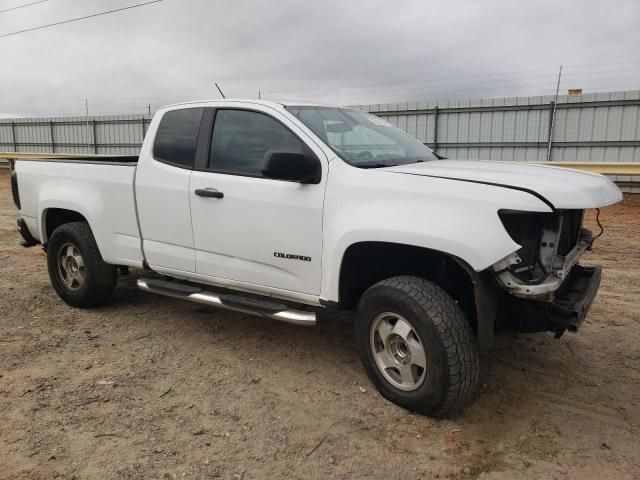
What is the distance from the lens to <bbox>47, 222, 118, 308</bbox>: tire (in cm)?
→ 524

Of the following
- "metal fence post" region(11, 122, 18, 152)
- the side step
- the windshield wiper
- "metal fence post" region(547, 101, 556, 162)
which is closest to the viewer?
the windshield wiper

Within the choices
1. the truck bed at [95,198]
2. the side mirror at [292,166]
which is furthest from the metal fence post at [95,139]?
the side mirror at [292,166]

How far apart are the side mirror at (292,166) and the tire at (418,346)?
0.86 m

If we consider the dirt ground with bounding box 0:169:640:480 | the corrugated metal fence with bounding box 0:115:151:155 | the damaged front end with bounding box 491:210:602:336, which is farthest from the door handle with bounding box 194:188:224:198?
the corrugated metal fence with bounding box 0:115:151:155

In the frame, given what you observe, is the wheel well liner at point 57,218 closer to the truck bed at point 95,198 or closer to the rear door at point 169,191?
the truck bed at point 95,198

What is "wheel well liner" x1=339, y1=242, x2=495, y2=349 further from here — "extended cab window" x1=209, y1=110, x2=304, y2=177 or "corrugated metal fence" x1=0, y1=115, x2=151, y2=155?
"corrugated metal fence" x1=0, y1=115, x2=151, y2=155

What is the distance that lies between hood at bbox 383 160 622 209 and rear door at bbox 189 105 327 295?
704 mm

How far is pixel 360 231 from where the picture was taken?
3.49 metres

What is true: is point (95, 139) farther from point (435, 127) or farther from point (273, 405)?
point (273, 405)

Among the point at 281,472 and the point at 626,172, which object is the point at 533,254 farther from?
the point at 626,172

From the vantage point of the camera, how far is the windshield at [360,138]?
393 centimetres

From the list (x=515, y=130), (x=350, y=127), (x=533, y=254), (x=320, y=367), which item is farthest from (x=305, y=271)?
(x=515, y=130)

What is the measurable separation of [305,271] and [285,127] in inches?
40.8

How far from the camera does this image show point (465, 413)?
140 inches
